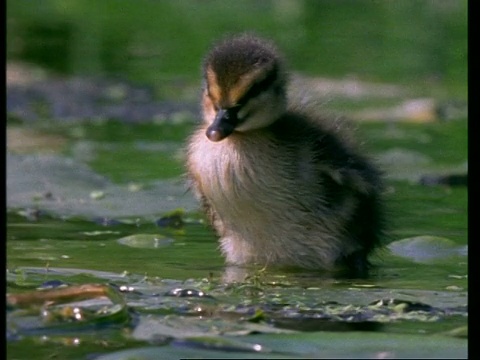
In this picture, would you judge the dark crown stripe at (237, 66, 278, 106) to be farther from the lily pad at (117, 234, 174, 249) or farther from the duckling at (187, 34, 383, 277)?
the lily pad at (117, 234, 174, 249)

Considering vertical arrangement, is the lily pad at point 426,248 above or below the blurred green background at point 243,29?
below

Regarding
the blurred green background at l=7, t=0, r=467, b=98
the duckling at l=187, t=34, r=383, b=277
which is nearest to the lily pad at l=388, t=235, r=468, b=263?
the duckling at l=187, t=34, r=383, b=277

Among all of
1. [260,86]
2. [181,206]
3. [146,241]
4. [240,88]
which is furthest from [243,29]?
[240,88]

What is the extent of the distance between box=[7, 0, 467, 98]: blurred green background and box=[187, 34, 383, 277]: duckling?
270 inches

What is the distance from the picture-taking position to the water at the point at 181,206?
190 inches

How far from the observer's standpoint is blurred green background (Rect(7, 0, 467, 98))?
15.3m

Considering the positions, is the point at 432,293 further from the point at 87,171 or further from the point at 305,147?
the point at 87,171

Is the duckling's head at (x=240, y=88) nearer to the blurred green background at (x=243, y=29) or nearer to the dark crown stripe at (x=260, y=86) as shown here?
the dark crown stripe at (x=260, y=86)

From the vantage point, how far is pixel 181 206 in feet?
27.0

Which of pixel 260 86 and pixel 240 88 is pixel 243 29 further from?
pixel 240 88

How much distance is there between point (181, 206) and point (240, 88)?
78.5 inches

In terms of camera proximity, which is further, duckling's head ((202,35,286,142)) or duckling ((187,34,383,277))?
duckling ((187,34,383,277))

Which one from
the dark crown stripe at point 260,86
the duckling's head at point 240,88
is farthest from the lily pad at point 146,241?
the dark crown stripe at point 260,86

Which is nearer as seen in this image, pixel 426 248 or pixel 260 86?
pixel 260 86
